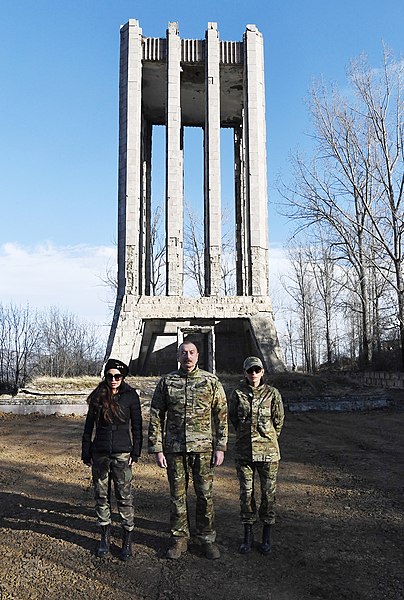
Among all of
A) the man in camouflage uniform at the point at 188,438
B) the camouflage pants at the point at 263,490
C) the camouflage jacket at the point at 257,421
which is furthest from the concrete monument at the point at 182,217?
the man in camouflage uniform at the point at 188,438

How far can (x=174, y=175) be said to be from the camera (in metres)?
19.6

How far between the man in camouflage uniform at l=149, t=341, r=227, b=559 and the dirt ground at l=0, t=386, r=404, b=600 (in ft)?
0.89

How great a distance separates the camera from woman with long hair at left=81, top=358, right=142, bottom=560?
412 centimetres

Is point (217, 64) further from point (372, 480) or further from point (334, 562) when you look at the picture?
point (334, 562)

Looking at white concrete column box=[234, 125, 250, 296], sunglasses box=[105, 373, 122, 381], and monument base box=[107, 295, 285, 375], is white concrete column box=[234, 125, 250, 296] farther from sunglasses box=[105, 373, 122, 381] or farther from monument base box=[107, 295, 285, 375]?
sunglasses box=[105, 373, 122, 381]

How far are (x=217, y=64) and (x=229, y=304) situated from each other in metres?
9.74

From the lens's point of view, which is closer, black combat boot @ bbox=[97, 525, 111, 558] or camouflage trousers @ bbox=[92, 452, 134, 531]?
black combat boot @ bbox=[97, 525, 111, 558]

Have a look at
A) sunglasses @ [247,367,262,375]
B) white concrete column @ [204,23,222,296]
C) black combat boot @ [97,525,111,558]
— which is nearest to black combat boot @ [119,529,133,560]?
black combat boot @ [97,525,111,558]

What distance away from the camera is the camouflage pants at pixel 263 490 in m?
4.18

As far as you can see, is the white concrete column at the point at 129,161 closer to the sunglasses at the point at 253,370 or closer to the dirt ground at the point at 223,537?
the dirt ground at the point at 223,537

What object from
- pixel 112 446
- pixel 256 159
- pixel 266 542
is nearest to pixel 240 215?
pixel 256 159

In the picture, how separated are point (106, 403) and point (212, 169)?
16.5 meters

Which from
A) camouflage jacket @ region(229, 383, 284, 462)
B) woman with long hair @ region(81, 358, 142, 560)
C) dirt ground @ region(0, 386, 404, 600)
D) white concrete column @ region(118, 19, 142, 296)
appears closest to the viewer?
dirt ground @ region(0, 386, 404, 600)

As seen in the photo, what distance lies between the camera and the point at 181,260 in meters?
19.2
